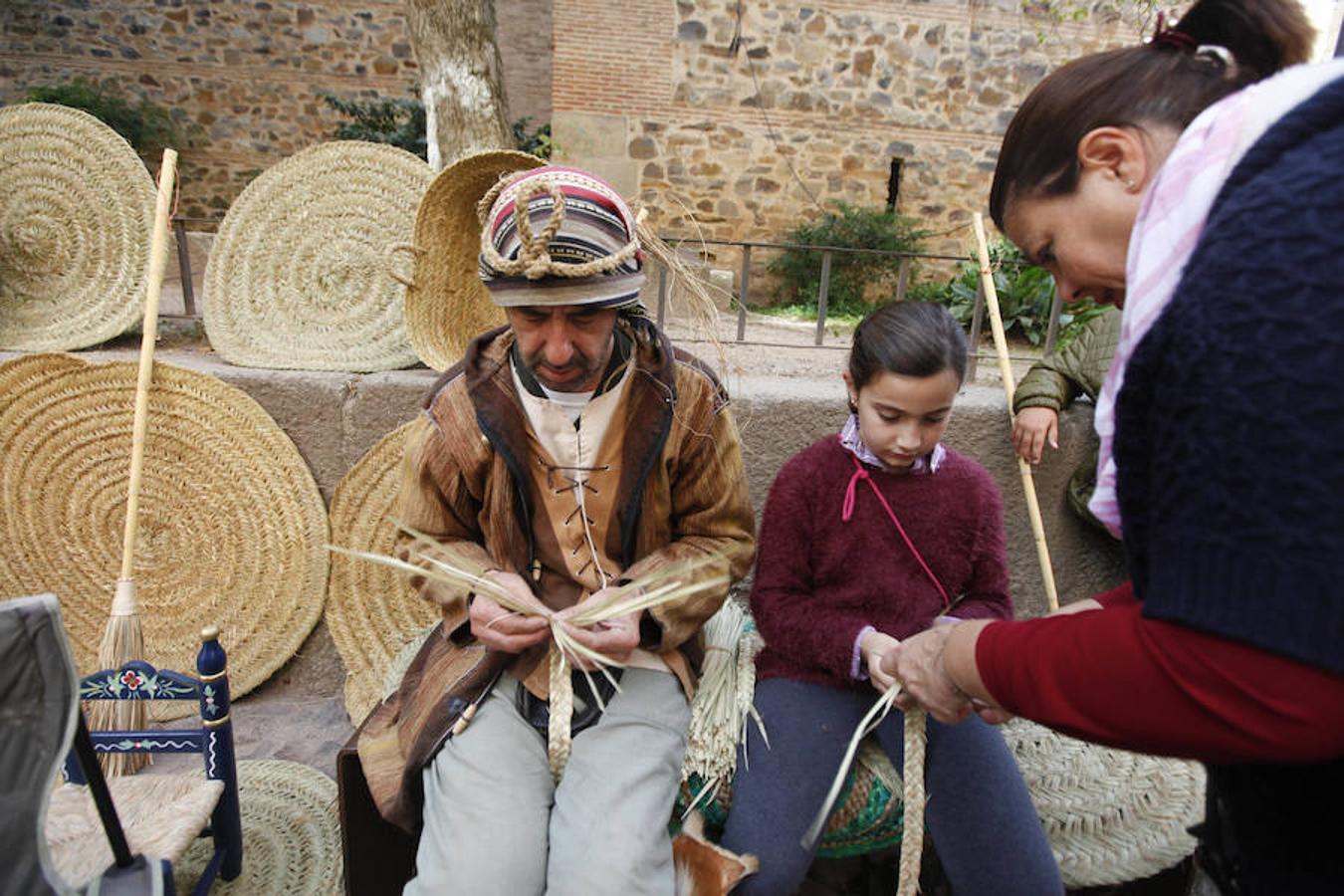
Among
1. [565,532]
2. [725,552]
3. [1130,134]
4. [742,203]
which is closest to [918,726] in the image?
[725,552]

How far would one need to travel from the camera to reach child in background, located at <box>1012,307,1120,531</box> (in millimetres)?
2338

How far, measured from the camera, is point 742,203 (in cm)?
874

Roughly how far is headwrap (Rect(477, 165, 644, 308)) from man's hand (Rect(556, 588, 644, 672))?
0.64m

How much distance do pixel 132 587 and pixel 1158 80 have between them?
2709 mm

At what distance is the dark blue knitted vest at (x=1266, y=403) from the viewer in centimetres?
66

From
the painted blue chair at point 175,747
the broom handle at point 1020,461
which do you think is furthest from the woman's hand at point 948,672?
the painted blue chair at point 175,747

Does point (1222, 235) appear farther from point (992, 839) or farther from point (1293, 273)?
point (992, 839)

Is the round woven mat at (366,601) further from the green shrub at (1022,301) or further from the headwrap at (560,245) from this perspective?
the green shrub at (1022,301)

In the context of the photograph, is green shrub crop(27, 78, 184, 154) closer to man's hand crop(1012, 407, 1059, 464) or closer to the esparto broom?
the esparto broom

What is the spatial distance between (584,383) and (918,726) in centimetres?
101

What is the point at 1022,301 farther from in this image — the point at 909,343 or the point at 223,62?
the point at 223,62

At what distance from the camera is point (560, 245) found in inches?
59.4

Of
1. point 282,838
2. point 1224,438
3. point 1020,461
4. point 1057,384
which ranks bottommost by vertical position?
point 282,838

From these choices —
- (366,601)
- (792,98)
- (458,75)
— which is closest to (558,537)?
(366,601)
